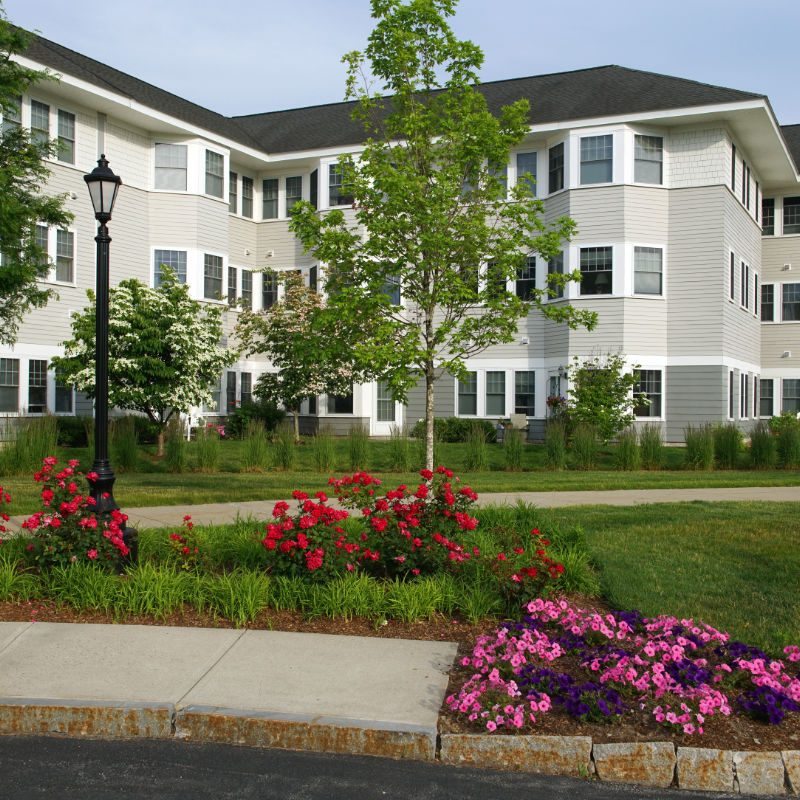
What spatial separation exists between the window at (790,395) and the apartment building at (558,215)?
3056 millimetres

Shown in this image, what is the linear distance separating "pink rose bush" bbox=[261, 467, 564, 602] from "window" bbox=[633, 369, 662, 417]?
18.5 m

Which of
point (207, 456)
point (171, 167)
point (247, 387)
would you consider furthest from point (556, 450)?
point (171, 167)

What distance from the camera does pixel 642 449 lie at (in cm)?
1894

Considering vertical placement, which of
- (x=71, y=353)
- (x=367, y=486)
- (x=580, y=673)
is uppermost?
(x=71, y=353)

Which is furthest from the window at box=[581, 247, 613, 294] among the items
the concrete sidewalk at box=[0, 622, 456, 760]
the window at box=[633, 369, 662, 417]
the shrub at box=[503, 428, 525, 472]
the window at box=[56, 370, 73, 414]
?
the concrete sidewalk at box=[0, 622, 456, 760]

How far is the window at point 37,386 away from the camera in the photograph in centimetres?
2283

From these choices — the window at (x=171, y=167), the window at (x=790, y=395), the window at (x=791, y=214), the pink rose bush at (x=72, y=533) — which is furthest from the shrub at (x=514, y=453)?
the window at (x=791, y=214)

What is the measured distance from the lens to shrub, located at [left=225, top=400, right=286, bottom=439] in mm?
26672

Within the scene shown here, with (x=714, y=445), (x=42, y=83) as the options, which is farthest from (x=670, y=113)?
(x=42, y=83)

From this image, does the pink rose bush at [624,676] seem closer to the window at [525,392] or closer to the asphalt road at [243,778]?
the asphalt road at [243,778]

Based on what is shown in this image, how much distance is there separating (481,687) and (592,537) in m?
5.21

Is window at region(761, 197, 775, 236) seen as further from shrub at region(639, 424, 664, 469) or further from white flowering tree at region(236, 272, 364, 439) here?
white flowering tree at region(236, 272, 364, 439)

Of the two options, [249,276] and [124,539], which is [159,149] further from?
[124,539]

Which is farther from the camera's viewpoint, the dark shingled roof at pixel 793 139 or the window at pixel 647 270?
the dark shingled roof at pixel 793 139
